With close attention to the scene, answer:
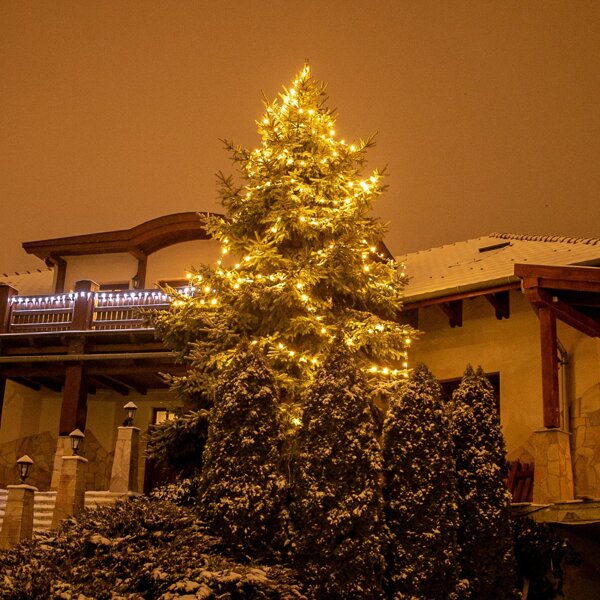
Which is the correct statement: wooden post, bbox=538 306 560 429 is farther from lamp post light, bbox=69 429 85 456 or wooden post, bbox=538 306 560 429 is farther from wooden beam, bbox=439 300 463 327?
lamp post light, bbox=69 429 85 456

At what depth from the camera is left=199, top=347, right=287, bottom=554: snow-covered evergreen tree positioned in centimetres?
983

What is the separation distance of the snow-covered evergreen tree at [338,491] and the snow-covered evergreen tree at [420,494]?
34cm

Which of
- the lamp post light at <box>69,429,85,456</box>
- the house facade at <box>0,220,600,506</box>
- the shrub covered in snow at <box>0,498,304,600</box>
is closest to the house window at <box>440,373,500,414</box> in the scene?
the house facade at <box>0,220,600,506</box>

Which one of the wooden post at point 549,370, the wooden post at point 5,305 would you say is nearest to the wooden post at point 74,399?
the wooden post at point 5,305

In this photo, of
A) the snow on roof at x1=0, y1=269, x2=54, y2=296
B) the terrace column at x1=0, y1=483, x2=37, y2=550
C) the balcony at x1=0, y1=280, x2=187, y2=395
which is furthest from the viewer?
the snow on roof at x1=0, y1=269, x2=54, y2=296

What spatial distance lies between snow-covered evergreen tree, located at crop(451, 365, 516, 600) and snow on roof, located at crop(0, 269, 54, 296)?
16599 mm

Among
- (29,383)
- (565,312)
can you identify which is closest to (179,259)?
(29,383)

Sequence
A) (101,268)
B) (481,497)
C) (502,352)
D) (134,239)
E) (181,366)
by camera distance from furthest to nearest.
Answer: (101,268)
(134,239)
(181,366)
(502,352)
(481,497)

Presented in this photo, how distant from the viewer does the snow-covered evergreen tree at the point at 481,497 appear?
33.4ft

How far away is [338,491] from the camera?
381 inches

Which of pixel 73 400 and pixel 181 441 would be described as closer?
pixel 181 441

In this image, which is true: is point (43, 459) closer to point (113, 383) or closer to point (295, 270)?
point (113, 383)

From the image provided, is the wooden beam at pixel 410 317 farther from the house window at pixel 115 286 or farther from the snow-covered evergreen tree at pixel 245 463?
the house window at pixel 115 286

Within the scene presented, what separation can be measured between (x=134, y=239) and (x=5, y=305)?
374 centimetres
